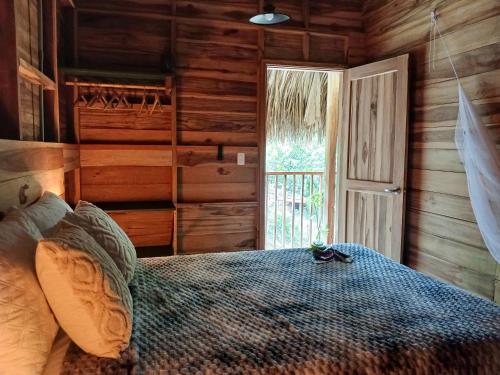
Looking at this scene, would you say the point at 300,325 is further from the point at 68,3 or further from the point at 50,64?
the point at 68,3

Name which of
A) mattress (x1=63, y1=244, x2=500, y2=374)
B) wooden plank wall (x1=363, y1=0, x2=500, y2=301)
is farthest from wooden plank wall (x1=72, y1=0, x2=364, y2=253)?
mattress (x1=63, y1=244, x2=500, y2=374)

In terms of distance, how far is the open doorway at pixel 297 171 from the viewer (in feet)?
16.2

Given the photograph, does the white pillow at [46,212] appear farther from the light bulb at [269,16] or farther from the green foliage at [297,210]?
the green foliage at [297,210]

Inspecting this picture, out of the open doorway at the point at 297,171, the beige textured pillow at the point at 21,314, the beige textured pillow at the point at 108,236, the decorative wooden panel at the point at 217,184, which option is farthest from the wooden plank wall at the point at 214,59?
the beige textured pillow at the point at 21,314

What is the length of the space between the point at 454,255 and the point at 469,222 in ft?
0.94

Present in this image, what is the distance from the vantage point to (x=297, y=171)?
492 cm

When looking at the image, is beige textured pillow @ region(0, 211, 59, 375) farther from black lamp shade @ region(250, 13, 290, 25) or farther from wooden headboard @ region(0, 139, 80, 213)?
black lamp shade @ region(250, 13, 290, 25)

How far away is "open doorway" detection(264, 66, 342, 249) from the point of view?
16.2ft

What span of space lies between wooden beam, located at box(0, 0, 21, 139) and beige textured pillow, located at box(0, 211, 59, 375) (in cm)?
73

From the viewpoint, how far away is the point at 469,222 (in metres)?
2.74

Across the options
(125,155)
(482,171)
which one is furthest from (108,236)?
(482,171)

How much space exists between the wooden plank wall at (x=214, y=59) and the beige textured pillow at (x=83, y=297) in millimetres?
2426

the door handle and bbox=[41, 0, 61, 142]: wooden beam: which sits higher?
bbox=[41, 0, 61, 142]: wooden beam

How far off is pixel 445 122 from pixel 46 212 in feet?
8.77
